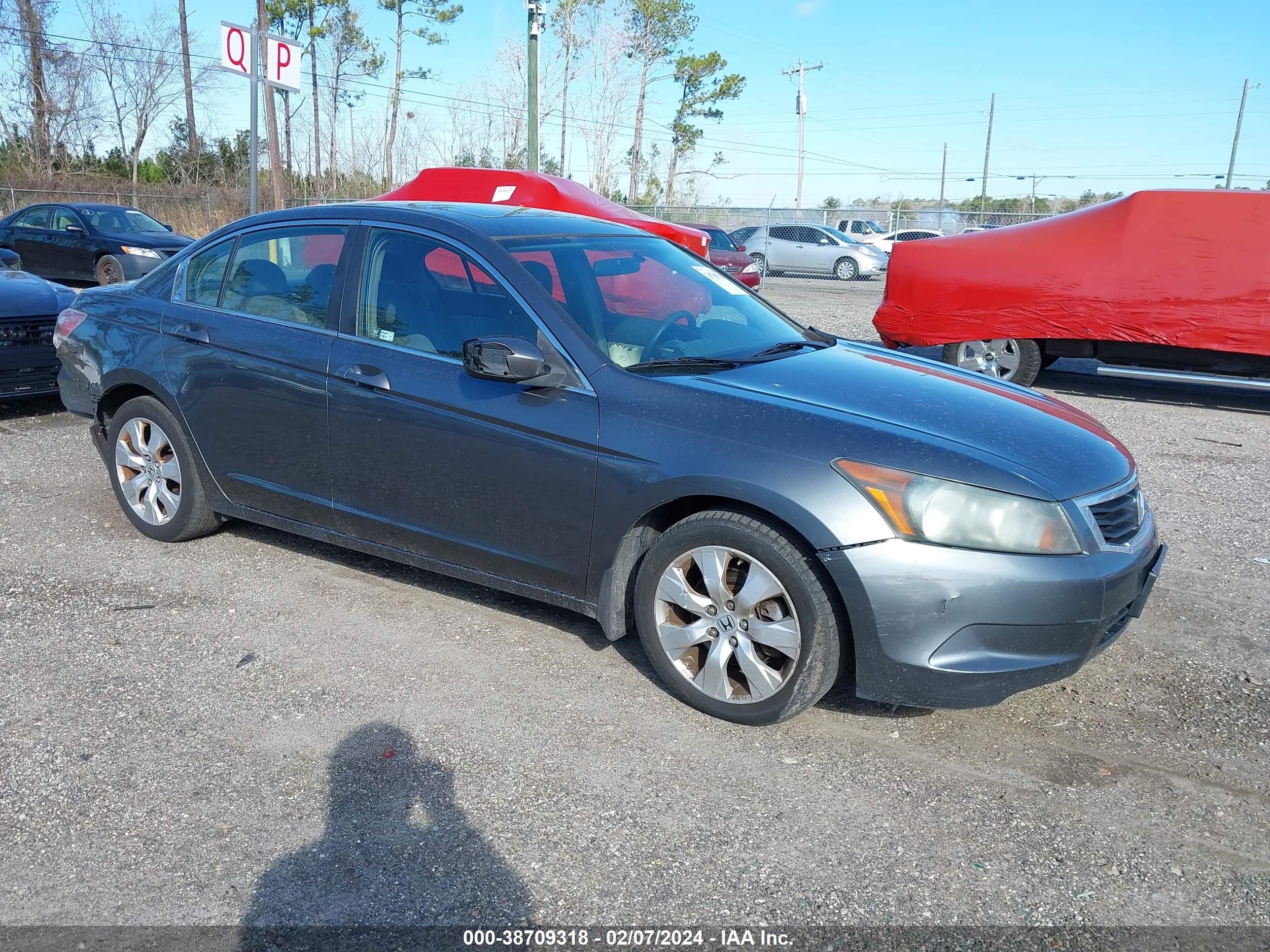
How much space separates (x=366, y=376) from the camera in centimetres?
413

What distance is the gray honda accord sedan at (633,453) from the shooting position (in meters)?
3.18

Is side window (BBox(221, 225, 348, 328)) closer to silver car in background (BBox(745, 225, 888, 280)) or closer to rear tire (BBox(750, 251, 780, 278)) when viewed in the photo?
rear tire (BBox(750, 251, 780, 278))

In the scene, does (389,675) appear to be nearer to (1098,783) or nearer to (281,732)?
(281,732)

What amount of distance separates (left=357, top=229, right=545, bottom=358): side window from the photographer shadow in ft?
5.42

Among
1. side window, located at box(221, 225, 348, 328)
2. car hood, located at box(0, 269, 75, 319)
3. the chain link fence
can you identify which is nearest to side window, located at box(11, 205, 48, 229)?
car hood, located at box(0, 269, 75, 319)

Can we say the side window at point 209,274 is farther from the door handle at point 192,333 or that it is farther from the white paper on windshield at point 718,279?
the white paper on windshield at point 718,279

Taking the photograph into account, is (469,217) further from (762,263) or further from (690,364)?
(762,263)

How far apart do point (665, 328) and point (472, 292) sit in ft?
2.49

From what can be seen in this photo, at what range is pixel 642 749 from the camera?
336cm

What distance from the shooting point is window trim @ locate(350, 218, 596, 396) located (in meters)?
3.76

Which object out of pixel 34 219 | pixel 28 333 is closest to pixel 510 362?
pixel 28 333

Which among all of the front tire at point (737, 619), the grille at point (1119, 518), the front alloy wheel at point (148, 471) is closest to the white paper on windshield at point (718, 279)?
the front tire at point (737, 619)

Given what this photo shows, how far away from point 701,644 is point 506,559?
2.75 ft

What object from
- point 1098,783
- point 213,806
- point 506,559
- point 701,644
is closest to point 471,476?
point 506,559
